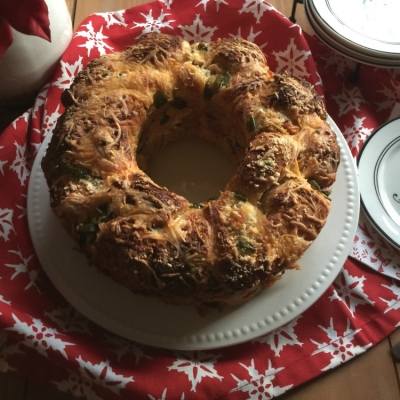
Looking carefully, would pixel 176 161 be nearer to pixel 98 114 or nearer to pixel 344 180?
pixel 98 114

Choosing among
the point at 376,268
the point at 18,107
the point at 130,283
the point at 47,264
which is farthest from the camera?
the point at 18,107

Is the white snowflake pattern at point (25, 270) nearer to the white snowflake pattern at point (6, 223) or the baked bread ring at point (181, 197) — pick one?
the white snowflake pattern at point (6, 223)

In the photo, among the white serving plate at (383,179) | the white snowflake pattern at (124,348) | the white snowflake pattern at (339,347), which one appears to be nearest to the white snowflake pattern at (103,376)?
the white snowflake pattern at (124,348)

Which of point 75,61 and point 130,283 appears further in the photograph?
point 75,61

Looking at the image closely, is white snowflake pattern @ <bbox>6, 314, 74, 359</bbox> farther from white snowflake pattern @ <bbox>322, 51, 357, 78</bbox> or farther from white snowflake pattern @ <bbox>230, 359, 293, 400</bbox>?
white snowflake pattern @ <bbox>322, 51, 357, 78</bbox>

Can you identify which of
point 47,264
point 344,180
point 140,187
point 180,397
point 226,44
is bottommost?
point 180,397

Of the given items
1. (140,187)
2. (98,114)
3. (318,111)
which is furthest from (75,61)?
(318,111)

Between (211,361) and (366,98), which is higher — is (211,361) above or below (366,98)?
below

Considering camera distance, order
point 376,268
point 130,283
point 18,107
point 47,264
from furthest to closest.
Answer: point 18,107 → point 376,268 → point 47,264 → point 130,283

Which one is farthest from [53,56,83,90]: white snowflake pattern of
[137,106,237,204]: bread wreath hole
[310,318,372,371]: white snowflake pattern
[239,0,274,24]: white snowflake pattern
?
[310,318,372,371]: white snowflake pattern
